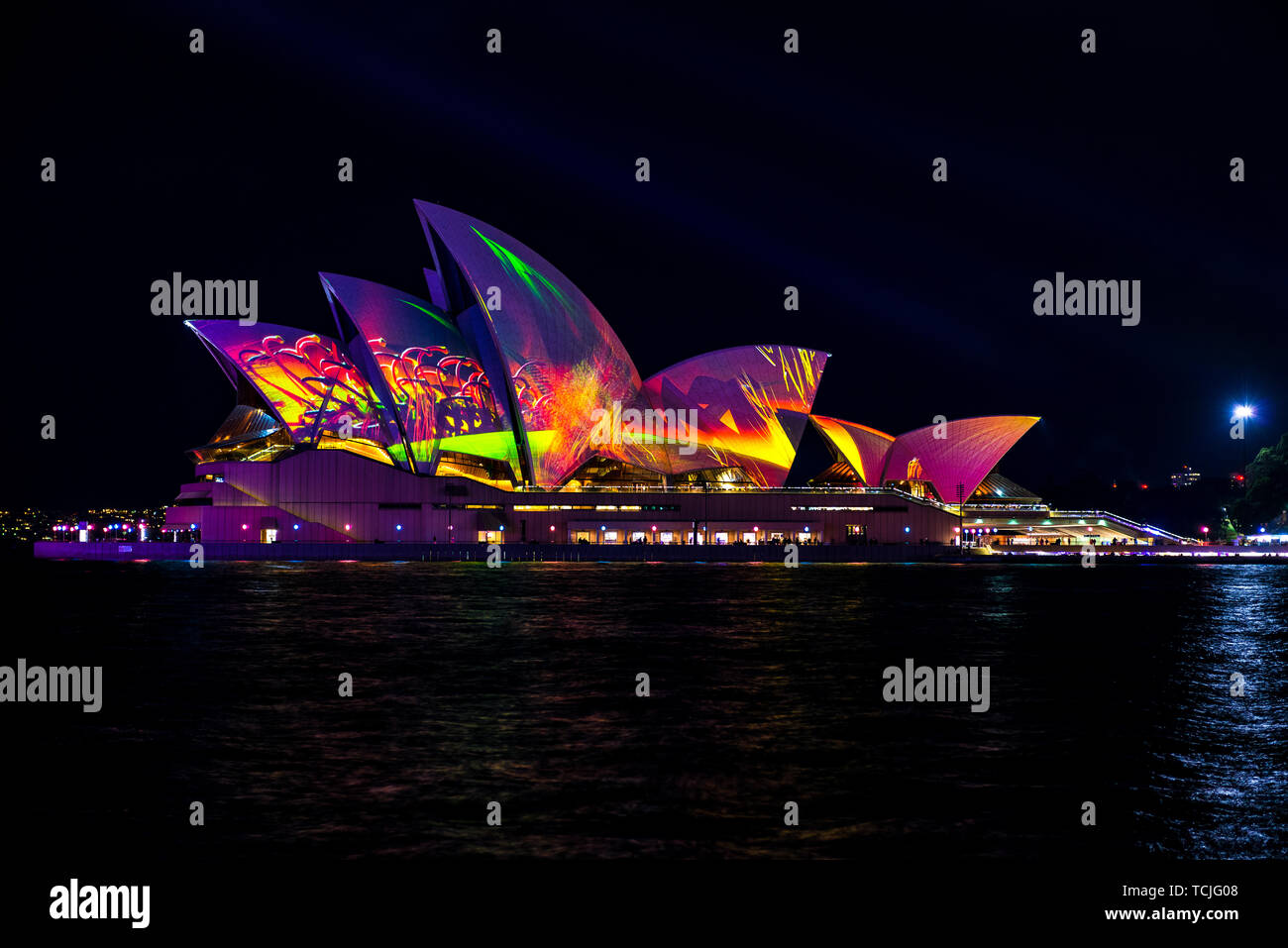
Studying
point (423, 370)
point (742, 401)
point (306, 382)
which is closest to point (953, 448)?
point (742, 401)

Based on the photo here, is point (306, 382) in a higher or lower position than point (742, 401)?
higher

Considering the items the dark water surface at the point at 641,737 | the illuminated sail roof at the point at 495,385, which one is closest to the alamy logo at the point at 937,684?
the dark water surface at the point at 641,737

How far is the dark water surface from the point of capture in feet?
29.9

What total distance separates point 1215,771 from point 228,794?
10.4 metres

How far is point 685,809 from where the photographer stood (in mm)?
9789

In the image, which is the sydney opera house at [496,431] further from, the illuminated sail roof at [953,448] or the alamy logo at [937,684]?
the alamy logo at [937,684]

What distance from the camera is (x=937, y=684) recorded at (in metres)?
17.7

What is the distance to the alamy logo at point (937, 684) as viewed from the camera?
1658 centimetres

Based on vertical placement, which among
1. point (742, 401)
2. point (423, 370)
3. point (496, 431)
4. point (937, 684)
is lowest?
point (937, 684)
